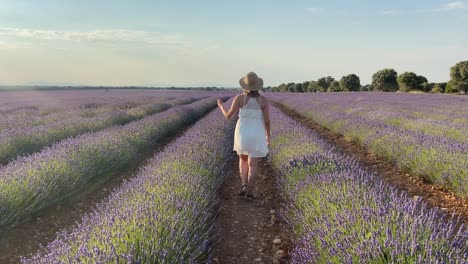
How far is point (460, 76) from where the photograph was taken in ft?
170

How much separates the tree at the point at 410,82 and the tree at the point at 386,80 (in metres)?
3.90

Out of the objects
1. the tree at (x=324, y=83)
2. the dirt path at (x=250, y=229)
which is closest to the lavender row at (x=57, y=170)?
the dirt path at (x=250, y=229)

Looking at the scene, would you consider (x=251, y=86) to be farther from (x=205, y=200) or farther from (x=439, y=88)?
(x=439, y=88)

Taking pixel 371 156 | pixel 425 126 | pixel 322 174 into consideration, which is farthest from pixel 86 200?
pixel 425 126

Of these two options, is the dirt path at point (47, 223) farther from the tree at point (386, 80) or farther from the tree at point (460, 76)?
the tree at point (386, 80)

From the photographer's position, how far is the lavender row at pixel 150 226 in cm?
215

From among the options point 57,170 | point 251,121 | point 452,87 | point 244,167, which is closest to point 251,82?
point 251,121

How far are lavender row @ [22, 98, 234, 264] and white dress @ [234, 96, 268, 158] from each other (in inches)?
22.6

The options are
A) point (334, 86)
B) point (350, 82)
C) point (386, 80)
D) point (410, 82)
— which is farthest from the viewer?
point (334, 86)

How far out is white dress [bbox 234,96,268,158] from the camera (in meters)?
4.82

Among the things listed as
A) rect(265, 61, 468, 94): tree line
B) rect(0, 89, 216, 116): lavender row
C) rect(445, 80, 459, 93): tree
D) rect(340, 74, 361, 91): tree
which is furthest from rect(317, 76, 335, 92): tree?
rect(0, 89, 216, 116): lavender row

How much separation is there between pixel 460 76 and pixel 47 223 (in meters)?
58.3

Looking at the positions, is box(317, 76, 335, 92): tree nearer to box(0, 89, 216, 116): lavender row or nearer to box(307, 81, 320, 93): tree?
box(307, 81, 320, 93): tree

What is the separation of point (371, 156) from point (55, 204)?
19.7 feet
